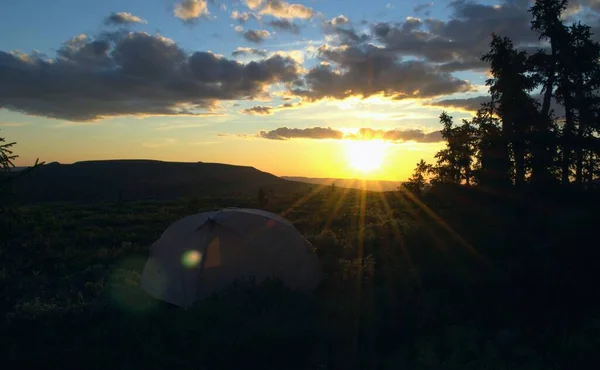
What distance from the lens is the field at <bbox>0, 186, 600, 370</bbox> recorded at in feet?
27.1

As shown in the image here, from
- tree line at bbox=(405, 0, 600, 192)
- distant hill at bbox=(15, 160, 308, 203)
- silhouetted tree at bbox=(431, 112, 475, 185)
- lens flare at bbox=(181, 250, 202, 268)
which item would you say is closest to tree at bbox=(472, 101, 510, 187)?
tree line at bbox=(405, 0, 600, 192)

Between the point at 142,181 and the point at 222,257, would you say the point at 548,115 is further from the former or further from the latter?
the point at 142,181

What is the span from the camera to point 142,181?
360 ft

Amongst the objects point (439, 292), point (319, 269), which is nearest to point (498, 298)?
point (439, 292)

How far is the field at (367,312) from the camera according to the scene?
27.1 ft

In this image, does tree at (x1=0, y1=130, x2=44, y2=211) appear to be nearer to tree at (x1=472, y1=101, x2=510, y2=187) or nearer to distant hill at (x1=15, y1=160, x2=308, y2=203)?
tree at (x1=472, y1=101, x2=510, y2=187)

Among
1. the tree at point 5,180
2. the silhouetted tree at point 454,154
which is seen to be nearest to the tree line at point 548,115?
the silhouetted tree at point 454,154

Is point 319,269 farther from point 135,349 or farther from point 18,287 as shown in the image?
point 18,287

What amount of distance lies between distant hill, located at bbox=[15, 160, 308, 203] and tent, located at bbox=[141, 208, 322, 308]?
65.4m

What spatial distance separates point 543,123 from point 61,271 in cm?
2295

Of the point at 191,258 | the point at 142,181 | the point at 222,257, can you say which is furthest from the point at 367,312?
the point at 142,181

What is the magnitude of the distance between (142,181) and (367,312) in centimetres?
10547

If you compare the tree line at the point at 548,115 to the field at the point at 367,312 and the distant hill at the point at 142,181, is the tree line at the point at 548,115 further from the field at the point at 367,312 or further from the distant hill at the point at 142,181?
the distant hill at the point at 142,181

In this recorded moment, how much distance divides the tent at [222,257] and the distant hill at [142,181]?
65376 mm
